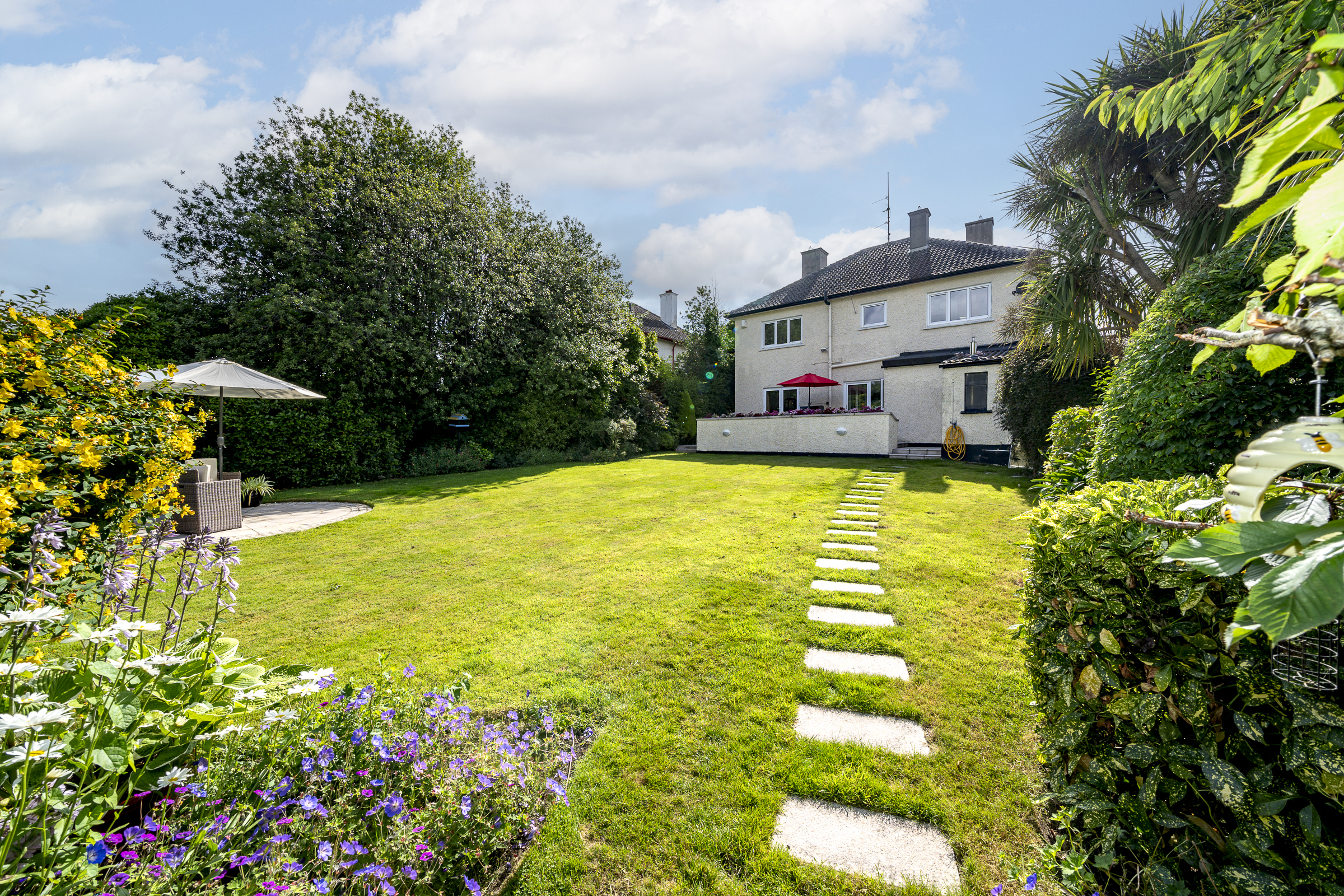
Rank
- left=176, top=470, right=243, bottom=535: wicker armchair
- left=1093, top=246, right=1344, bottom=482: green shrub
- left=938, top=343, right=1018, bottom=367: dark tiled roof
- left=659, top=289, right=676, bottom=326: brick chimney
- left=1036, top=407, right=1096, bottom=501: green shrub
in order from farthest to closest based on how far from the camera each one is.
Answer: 1. left=659, top=289, right=676, bottom=326: brick chimney
2. left=938, top=343, right=1018, bottom=367: dark tiled roof
3. left=176, top=470, right=243, bottom=535: wicker armchair
4. left=1036, top=407, right=1096, bottom=501: green shrub
5. left=1093, top=246, right=1344, bottom=482: green shrub

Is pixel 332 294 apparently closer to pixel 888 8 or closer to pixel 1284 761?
pixel 888 8

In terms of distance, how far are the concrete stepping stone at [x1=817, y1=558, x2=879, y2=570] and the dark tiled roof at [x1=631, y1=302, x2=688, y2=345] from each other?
23969mm

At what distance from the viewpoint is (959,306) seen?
16859 millimetres

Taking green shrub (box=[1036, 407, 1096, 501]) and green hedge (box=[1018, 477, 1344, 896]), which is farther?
green shrub (box=[1036, 407, 1096, 501])

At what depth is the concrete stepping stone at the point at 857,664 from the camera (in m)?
3.05

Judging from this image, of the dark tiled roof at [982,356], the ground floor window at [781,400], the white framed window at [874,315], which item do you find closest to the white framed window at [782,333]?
the ground floor window at [781,400]

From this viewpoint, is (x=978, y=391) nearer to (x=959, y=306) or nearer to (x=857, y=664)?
(x=959, y=306)

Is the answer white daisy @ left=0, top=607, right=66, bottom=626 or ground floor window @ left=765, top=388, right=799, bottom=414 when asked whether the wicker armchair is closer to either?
white daisy @ left=0, top=607, right=66, bottom=626

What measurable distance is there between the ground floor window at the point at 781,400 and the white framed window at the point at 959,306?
5338mm

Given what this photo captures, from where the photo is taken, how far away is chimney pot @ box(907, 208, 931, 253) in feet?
61.8

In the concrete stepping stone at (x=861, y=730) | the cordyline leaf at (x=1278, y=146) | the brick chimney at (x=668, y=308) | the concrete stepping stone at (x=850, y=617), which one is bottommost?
the concrete stepping stone at (x=861, y=730)

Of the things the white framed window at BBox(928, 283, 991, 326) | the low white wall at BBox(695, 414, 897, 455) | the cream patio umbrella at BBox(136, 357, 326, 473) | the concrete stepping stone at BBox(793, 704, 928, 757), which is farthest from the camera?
the white framed window at BBox(928, 283, 991, 326)

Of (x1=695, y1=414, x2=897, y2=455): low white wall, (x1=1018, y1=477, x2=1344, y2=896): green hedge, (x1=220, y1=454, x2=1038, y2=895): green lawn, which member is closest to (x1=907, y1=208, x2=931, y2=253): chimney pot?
(x1=695, y1=414, x2=897, y2=455): low white wall

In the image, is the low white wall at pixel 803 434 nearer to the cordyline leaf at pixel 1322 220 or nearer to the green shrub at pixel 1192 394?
the green shrub at pixel 1192 394
